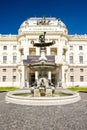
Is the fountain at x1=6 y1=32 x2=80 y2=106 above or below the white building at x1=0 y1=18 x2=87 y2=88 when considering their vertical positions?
below

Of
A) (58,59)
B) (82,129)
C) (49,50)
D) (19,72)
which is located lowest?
(82,129)

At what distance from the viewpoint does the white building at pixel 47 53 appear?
44.4 m

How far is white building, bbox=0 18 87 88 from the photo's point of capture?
4444cm

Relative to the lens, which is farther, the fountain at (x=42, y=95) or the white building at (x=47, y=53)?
the white building at (x=47, y=53)

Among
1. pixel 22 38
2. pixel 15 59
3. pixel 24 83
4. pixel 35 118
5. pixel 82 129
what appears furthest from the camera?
pixel 15 59

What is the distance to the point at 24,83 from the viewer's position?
42812 millimetres

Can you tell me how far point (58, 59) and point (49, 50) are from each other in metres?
3.95

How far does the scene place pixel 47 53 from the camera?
44.4 m

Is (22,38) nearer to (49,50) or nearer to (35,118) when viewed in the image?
(49,50)

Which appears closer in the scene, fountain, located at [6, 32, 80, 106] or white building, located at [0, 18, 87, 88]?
fountain, located at [6, 32, 80, 106]

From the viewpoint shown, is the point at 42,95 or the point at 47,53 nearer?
the point at 42,95

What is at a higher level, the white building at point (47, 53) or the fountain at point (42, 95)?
the white building at point (47, 53)

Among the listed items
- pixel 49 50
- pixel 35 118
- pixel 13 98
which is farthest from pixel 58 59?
pixel 35 118

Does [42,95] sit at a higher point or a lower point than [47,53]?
lower
